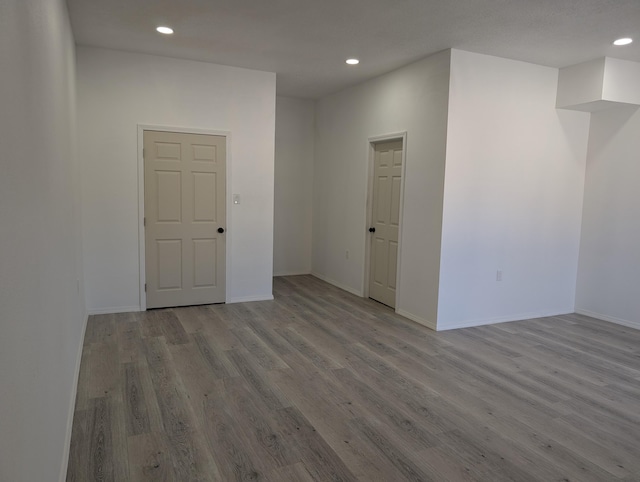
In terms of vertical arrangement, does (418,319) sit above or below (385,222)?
below

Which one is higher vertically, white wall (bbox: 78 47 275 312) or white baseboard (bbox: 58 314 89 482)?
white wall (bbox: 78 47 275 312)

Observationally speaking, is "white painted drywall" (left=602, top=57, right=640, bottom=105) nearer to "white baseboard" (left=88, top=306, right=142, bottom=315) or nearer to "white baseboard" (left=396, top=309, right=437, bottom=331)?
"white baseboard" (left=396, top=309, right=437, bottom=331)

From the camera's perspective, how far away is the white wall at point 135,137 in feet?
15.5

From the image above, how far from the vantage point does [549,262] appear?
211 inches

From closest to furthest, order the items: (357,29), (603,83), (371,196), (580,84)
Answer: (357,29)
(603,83)
(580,84)
(371,196)

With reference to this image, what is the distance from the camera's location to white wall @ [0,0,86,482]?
1.17 metres

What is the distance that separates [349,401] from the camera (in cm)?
308

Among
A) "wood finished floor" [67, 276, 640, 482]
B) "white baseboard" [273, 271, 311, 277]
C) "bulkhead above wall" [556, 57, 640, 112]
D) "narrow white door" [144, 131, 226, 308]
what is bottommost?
"wood finished floor" [67, 276, 640, 482]

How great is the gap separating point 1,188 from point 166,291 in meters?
4.26

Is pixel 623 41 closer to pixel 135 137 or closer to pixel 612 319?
pixel 612 319

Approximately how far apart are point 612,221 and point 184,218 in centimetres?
500

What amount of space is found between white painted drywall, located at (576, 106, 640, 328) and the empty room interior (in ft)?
0.08

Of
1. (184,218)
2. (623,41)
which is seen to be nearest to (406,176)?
(623,41)

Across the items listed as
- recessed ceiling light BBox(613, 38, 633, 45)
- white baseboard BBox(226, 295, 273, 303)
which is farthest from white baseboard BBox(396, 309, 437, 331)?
recessed ceiling light BBox(613, 38, 633, 45)
